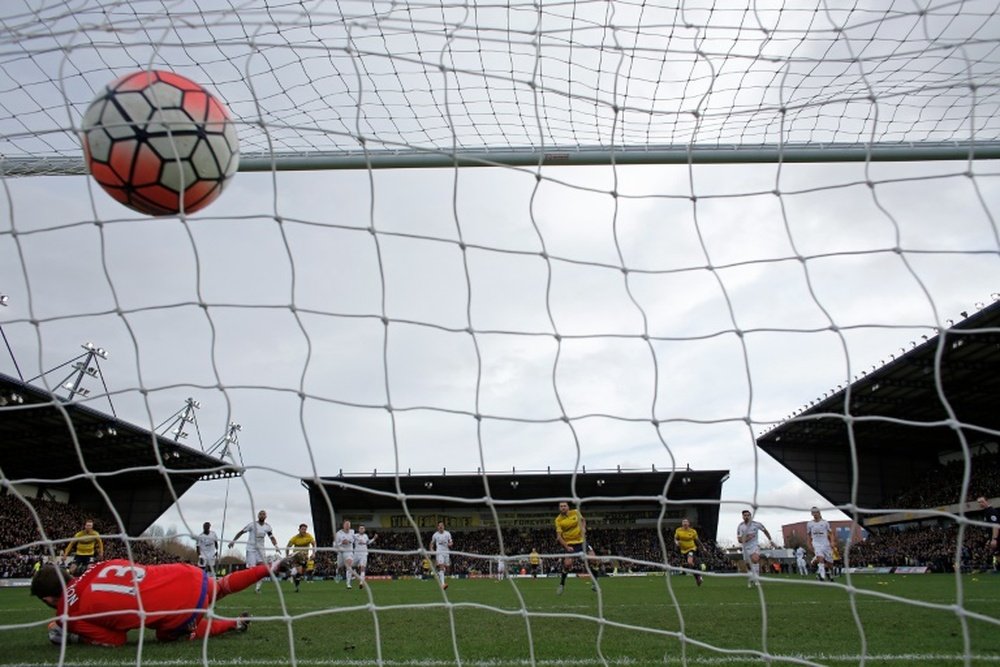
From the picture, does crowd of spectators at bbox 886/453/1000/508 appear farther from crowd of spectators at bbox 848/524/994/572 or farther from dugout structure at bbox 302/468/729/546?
dugout structure at bbox 302/468/729/546

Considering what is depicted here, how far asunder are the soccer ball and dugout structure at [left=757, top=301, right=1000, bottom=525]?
16706 millimetres

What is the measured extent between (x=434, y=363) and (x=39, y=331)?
1976 millimetres

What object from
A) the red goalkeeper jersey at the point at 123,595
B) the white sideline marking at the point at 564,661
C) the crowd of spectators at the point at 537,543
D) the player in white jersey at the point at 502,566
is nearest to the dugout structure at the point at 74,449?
the player in white jersey at the point at 502,566

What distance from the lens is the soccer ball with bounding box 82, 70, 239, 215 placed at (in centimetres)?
317

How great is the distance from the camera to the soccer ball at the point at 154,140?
3.17 metres

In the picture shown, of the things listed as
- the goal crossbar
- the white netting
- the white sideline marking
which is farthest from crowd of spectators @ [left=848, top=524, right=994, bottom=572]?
the white netting

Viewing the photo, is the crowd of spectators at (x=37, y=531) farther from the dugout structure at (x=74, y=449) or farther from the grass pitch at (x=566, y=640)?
the grass pitch at (x=566, y=640)

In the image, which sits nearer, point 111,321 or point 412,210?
point 111,321

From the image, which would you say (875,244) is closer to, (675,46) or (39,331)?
(675,46)

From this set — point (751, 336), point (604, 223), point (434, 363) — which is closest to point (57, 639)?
point (434, 363)

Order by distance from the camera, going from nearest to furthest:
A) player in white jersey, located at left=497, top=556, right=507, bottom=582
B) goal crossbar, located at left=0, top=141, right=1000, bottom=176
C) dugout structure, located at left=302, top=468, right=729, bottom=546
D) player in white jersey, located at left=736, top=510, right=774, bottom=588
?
player in white jersey, located at left=497, top=556, right=507, bottom=582
goal crossbar, located at left=0, top=141, right=1000, bottom=176
player in white jersey, located at left=736, top=510, right=774, bottom=588
dugout structure, located at left=302, top=468, right=729, bottom=546

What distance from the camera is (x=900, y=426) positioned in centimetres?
2470

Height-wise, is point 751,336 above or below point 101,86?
below

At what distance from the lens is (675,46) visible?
13.7 ft
